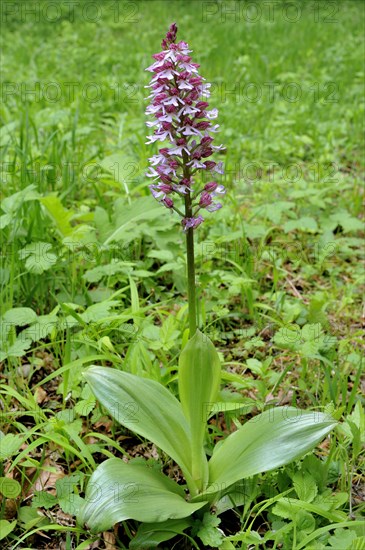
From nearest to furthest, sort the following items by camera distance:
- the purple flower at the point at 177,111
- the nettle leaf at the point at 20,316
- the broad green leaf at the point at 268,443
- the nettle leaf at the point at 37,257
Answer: the purple flower at the point at 177,111 → the broad green leaf at the point at 268,443 → the nettle leaf at the point at 20,316 → the nettle leaf at the point at 37,257

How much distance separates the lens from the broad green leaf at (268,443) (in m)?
1.67

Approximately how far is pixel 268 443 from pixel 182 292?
1.29 meters

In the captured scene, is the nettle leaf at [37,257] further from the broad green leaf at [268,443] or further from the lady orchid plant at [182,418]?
the broad green leaf at [268,443]

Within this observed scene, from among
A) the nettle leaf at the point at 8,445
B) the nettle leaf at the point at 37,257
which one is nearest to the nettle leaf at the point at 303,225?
the nettle leaf at the point at 37,257

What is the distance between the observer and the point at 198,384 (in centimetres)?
175

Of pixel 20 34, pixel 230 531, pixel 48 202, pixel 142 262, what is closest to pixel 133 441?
pixel 230 531

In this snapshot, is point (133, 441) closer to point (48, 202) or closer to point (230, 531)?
point (230, 531)

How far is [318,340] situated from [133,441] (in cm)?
85

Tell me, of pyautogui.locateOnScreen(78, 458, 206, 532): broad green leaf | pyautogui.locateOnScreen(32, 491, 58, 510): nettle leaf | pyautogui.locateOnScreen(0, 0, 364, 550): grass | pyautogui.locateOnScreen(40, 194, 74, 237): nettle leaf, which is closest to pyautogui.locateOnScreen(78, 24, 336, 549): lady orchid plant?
pyautogui.locateOnScreen(78, 458, 206, 532): broad green leaf

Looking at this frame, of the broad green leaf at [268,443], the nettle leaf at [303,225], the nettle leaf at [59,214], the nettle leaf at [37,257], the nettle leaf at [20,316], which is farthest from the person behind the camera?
the nettle leaf at [303,225]

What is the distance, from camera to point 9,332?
2.35 meters

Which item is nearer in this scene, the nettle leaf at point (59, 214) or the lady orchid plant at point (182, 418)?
the lady orchid plant at point (182, 418)

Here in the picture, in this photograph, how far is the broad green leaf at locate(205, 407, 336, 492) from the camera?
5.48 ft

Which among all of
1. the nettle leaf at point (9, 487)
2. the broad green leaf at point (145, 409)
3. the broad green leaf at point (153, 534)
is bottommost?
the broad green leaf at point (153, 534)
